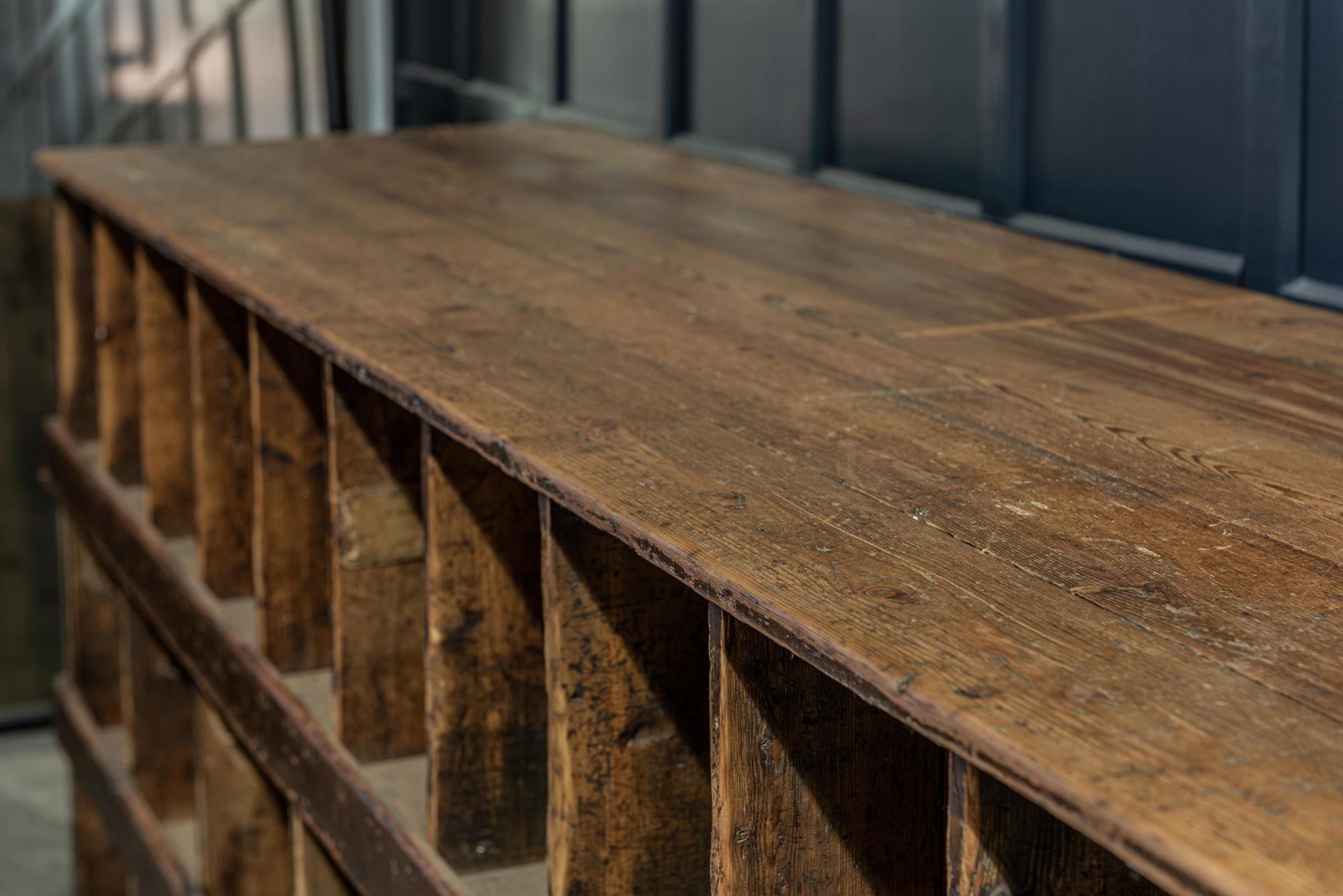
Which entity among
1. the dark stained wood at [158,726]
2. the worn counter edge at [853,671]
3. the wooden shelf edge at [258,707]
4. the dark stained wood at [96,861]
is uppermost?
the worn counter edge at [853,671]

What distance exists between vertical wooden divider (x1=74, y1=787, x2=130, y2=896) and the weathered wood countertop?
1404 mm

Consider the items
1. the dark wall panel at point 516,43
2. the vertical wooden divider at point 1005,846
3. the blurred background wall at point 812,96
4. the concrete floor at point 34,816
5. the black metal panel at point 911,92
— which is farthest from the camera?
the concrete floor at point 34,816

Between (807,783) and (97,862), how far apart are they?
98.7 inches

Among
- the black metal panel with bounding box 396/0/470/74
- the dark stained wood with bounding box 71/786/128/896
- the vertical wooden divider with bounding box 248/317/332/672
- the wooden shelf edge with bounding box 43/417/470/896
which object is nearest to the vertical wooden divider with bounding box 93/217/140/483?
the wooden shelf edge with bounding box 43/417/470/896

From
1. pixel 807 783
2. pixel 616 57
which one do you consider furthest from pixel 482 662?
pixel 616 57

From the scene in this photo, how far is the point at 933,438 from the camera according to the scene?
4.18ft

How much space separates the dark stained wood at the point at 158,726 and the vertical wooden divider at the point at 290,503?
664mm

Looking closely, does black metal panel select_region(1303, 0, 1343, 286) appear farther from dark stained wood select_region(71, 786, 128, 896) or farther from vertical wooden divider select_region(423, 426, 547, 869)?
dark stained wood select_region(71, 786, 128, 896)

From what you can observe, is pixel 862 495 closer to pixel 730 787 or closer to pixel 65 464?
pixel 730 787

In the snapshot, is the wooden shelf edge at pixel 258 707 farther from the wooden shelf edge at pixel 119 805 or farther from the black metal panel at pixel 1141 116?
the black metal panel at pixel 1141 116

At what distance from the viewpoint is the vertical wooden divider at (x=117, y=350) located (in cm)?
262

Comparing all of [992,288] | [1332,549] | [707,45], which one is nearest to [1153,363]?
[992,288]

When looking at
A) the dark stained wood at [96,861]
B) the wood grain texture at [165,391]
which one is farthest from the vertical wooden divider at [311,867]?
the dark stained wood at [96,861]

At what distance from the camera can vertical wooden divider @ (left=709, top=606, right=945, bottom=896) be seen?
43.2 inches
